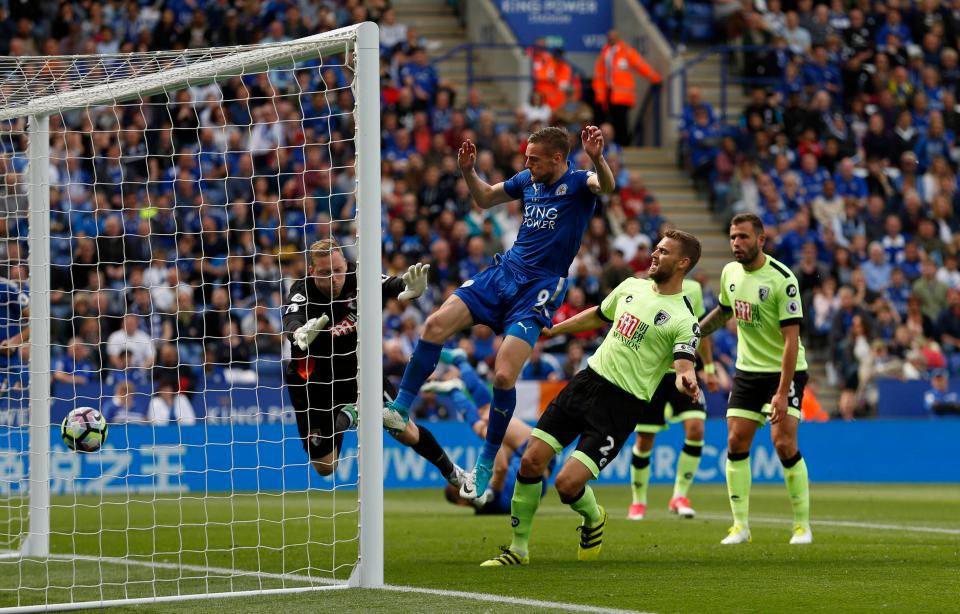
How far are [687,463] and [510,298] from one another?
4546 mm

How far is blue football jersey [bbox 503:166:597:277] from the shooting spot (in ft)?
31.8

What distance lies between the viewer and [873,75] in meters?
26.7

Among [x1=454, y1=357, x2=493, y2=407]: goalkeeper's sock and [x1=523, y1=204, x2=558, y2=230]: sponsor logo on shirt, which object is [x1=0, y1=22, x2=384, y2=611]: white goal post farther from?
[x1=454, y1=357, x2=493, y2=407]: goalkeeper's sock

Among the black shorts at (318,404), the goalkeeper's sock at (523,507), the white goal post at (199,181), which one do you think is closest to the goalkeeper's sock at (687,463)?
the black shorts at (318,404)

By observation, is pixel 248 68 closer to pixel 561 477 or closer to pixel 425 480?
pixel 561 477

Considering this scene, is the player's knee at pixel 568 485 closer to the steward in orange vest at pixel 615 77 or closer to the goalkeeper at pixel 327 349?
the goalkeeper at pixel 327 349

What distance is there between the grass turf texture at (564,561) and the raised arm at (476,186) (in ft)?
7.98

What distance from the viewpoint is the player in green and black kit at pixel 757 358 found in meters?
10.4

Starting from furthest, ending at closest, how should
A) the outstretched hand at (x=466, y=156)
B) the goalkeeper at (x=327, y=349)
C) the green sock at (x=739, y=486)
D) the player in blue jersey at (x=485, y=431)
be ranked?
the player in blue jersey at (x=485, y=431) → the green sock at (x=739, y=486) → the goalkeeper at (x=327, y=349) → the outstretched hand at (x=466, y=156)

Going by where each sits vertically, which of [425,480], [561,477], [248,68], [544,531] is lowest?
[425,480]

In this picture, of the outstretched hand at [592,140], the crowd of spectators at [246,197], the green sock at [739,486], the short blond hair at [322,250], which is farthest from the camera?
the crowd of spectators at [246,197]

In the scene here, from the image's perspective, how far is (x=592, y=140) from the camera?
8719 millimetres

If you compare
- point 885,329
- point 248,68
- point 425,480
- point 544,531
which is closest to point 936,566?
point 544,531

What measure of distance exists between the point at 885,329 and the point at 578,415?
46.5 ft
